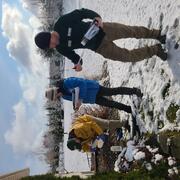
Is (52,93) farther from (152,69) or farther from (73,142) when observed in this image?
(152,69)

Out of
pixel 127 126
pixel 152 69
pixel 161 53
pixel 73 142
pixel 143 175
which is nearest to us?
pixel 143 175

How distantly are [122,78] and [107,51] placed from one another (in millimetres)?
3180

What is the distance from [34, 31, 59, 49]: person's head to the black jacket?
0.11 meters

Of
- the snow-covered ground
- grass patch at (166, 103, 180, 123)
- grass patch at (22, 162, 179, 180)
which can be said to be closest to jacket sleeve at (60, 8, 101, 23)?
the snow-covered ground

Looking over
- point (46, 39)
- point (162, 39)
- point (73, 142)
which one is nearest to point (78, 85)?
point (73, 142)

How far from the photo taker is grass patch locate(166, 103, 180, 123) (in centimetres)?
688

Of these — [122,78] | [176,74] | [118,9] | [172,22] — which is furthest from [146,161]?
[118,9]

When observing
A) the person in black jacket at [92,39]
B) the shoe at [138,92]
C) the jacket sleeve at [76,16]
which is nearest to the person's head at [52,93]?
the person in black jacket at [92,39]

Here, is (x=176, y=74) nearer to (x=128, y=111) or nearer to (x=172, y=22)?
(x=172, y=22)

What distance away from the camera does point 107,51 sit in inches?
289

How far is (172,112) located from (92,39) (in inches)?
70.9

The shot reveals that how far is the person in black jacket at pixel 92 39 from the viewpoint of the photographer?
23.1 ft

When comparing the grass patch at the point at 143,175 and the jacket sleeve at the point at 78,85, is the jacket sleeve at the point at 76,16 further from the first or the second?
the grass patch at the point at 143,175

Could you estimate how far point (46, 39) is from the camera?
276 inches
